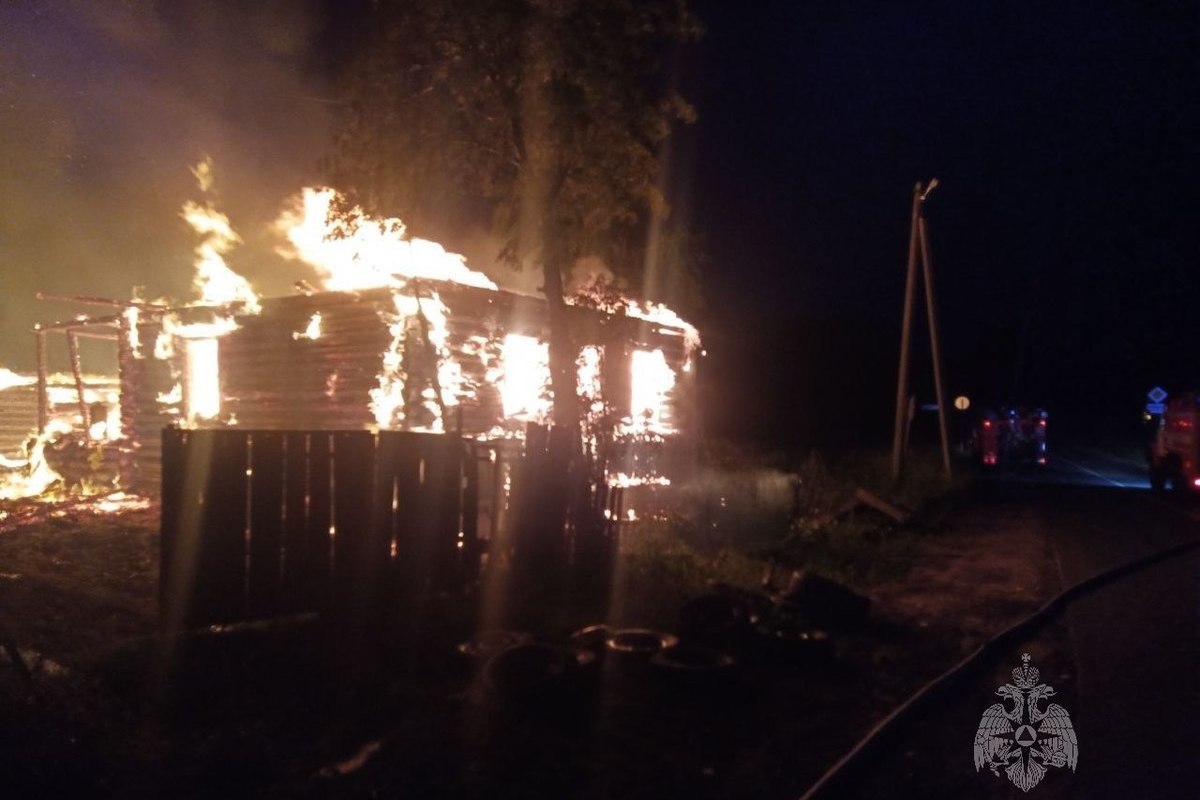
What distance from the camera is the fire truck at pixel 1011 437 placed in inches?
1309

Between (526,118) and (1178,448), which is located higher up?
(526,118)

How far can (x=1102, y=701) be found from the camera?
6422mm

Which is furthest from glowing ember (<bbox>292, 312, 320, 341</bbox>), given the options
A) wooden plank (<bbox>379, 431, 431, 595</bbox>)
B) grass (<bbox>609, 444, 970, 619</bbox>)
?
wooden plank (<bbox>379, 431, 431, 595</bbox>)

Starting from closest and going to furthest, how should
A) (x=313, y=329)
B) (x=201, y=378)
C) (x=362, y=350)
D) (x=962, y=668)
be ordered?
1. (x=962, y=668)
2. (x=362, y=350)
3. (x=313, y=329)
4. (x=201, y=378)

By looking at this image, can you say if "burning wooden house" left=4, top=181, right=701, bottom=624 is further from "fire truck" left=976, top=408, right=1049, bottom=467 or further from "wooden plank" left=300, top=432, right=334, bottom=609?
"fire truck" left=976, top=408, right=1049, bottom=467

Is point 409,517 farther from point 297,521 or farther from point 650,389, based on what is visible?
point 650,389

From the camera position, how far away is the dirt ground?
4.72 metres

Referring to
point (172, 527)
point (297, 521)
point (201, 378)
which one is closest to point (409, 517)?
point (297, 521)

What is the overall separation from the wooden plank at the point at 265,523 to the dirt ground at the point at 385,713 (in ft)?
0.94

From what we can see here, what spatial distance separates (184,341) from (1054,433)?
218 ft

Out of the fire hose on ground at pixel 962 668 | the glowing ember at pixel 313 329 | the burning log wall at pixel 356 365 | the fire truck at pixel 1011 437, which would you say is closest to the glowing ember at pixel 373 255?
the burning log wall at pixel 356 365

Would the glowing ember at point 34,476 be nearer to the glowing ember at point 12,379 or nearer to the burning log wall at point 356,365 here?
the burning log wall at point 356,365

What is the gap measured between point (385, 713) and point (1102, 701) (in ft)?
16.8

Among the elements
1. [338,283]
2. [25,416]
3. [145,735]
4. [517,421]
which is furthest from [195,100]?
[145,735]
